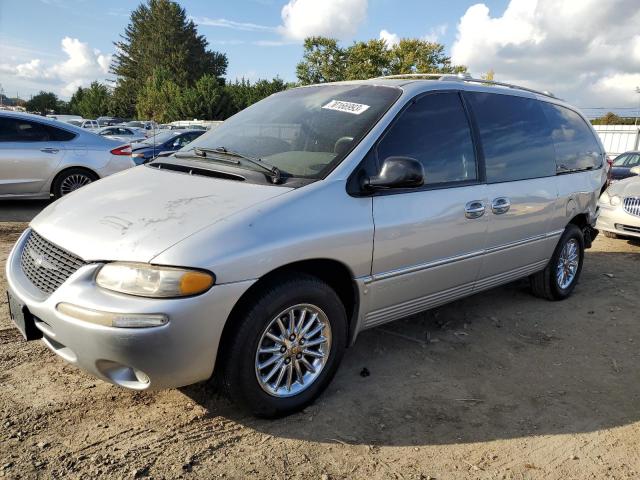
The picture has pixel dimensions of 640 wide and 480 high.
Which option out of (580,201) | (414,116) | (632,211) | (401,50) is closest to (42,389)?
(414,116)

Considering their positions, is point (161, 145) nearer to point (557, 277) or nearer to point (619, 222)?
point (619, 222)

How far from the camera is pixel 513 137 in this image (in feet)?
13.5

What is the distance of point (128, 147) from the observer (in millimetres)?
8547

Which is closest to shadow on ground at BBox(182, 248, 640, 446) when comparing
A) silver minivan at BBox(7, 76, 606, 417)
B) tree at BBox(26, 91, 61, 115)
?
silver minivan at BBox(7, 76, 606, 417)

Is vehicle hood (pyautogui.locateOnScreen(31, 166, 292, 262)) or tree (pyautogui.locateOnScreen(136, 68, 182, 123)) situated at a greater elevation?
tree (pyautogui.locateOnScreen(136, 68, 182, 123))

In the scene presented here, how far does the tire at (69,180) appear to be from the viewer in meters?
7.89

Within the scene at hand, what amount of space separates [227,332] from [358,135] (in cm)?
138

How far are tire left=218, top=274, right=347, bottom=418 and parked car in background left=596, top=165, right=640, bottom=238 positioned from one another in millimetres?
5917

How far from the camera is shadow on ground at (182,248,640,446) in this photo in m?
2.84

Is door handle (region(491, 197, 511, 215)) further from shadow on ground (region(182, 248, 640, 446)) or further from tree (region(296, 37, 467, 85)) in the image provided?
tree (region(296, 37, 467, 85))

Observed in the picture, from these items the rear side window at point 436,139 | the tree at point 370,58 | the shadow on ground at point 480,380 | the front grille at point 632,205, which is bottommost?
the shadow on ground at point 480,380

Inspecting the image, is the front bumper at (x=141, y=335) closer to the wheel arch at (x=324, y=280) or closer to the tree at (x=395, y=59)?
the wheel arch at (x=324, y=280)

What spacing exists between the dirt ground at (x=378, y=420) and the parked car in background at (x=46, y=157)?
4330 millimetres

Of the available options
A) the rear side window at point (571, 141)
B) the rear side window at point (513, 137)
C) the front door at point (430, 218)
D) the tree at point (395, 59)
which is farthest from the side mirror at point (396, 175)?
the tree at point (395, 59)
